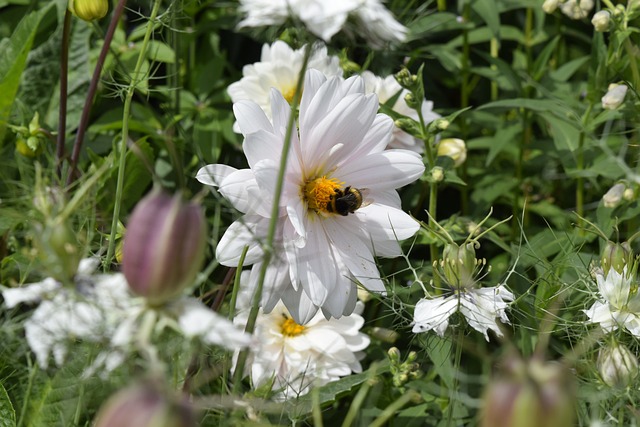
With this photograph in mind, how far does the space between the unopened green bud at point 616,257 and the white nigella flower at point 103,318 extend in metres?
0.49

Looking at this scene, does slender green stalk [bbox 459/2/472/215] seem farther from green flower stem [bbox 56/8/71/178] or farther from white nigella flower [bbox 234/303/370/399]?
green flower stem [bbox 56/8/71/178]

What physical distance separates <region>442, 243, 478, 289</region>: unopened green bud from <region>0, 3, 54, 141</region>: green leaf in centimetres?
55

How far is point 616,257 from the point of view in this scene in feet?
2.85

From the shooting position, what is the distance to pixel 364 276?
88 centimetres

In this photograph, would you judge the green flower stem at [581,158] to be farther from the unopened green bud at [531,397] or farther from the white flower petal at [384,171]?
the unopened green bud at [531,397]

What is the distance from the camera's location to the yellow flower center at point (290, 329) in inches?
44.6

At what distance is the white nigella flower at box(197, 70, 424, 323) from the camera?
83 cm

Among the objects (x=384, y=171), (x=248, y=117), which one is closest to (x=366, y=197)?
(x=384, y=171)

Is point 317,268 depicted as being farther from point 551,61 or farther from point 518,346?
point 551,61

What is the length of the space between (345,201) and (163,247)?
47cm

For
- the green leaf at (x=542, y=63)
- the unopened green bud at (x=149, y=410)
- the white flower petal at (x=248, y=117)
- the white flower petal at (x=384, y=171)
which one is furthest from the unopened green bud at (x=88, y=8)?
the green leaf at (x=542, y=63)

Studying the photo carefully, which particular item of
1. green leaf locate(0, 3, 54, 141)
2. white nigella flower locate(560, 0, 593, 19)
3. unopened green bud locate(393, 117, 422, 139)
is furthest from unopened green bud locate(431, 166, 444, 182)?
green leaf locate(0, 3, 54, 141)

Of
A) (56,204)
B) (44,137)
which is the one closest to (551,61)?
(44,137)

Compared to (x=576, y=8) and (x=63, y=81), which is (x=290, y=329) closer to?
(x=63, y=81)
